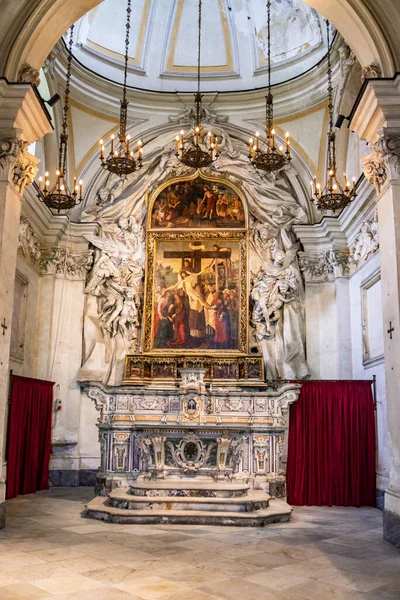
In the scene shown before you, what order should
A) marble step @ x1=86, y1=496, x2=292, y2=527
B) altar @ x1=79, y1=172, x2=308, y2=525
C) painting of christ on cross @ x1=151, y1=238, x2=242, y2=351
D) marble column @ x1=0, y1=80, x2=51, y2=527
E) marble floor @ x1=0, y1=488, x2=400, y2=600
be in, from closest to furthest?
marble floor @ x1=0, y1=488, x2=400, y2=600
marble column @ x1=0, y1=80, x2=51, y2=527
marble step @ x1=86, y1=496, x2=292, y2=527
altar @ x1=79, y1=172, x2=308, y2=525
painting of christ on cross @ x1=151, y1=238, x2=242, y2=351

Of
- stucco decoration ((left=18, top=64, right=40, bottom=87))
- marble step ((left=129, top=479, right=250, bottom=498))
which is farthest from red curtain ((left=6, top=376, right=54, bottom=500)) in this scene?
stucco decoration ((left=18, top=64, right=40, bottom=87))

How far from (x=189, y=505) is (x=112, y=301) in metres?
5.67

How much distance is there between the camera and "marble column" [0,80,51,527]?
23.5 ft

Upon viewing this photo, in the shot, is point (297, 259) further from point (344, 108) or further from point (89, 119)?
point (89, 119)

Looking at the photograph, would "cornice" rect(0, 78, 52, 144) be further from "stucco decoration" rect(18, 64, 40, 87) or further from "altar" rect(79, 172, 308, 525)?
"altar" rect(79, 172, 308, 525)

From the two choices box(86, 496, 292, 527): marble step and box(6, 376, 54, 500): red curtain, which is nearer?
box(86, 496, 292, 527): marble step

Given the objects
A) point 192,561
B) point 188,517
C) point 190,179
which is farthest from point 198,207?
point 192,561

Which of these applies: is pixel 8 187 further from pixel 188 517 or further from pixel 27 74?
pixel 188 517

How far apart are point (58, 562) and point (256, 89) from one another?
35.5ft

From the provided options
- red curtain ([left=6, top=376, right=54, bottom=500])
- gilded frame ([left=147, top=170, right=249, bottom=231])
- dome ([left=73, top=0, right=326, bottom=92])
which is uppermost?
dome ([left=73, top=0, right=326, bottom=92])

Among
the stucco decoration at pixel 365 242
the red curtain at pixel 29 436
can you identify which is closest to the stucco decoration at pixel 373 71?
the stucco decoration at pixel 365 242

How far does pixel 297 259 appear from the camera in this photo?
13219 mm

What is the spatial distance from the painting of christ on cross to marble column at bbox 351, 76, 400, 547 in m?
5.82

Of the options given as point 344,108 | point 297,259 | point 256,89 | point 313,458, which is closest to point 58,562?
point 313,458
